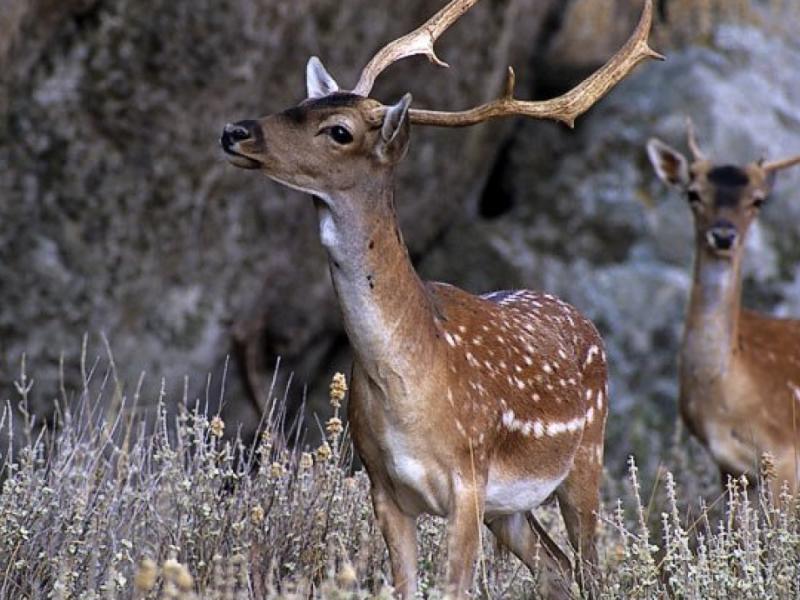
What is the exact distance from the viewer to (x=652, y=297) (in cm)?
1228

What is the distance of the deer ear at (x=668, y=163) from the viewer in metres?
10.4

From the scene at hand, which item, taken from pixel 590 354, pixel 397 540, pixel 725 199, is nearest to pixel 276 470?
pixel 397 540

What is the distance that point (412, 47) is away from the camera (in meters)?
6.69

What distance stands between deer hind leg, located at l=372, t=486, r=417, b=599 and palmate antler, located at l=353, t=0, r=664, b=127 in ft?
4.00

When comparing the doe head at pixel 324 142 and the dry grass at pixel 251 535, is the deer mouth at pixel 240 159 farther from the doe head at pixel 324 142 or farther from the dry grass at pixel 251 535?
the dry grass at pixel 251 535

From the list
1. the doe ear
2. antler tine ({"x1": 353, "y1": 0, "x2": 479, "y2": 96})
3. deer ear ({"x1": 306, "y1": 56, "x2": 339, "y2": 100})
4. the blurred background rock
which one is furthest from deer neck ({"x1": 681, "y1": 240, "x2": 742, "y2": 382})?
the doe ear

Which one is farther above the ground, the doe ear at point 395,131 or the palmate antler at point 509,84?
the palmate antler at point 509,84

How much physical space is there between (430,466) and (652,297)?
6542 millimetres

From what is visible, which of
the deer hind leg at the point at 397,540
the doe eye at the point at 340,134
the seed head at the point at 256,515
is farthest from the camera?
the seed head at the point at 256,515

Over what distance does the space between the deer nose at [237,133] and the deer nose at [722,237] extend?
4344 millimetres

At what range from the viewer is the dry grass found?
19.7ft

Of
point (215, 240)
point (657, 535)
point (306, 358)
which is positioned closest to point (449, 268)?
point (306, 358)

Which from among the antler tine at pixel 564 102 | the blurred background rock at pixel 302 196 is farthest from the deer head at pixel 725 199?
the antler tine at pixel 564 102

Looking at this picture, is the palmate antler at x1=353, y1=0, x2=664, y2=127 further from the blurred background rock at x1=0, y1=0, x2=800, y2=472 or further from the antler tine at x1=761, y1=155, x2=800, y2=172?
the antler tine at x1=761, y1=155, x2=800, y2=172
